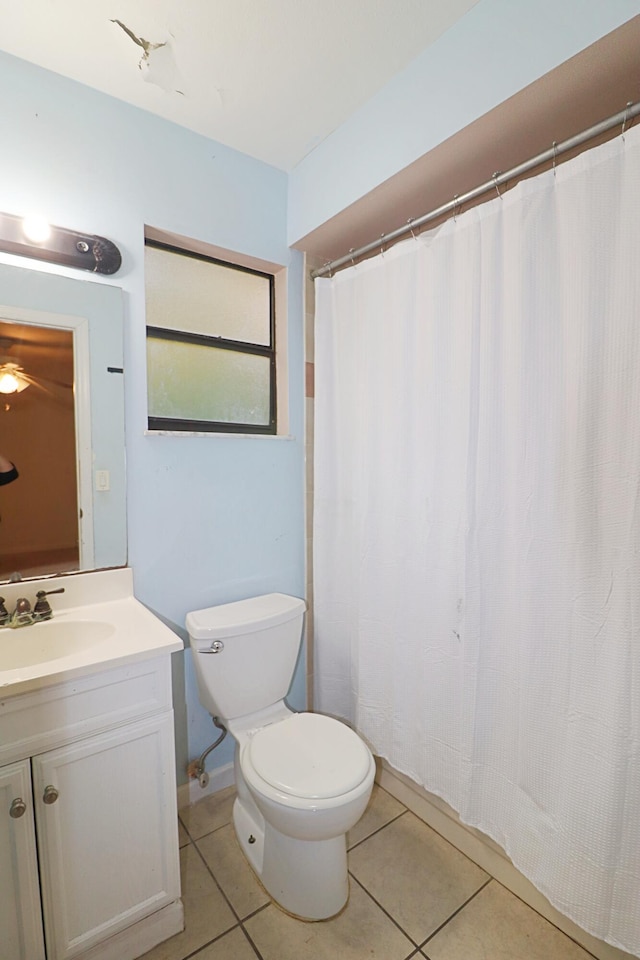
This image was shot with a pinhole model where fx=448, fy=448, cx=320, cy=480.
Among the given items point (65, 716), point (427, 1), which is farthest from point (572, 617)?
point (427, 1)

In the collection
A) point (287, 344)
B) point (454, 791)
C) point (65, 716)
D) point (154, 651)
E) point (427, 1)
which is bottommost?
point (454, 791)

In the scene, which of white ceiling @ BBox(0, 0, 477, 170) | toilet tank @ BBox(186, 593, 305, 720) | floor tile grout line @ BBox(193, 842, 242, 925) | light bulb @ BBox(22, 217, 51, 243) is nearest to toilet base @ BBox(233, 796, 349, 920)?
floor tile grout line @ BBox(193, 842, 242, 925)

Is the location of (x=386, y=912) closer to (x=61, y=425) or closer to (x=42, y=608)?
(x=42, y=608)

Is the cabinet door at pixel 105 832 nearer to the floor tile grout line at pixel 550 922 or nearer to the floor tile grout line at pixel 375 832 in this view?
the floor tile grout line at pixel 375 832

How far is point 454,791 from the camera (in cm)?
141

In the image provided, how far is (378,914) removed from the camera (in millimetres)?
1303

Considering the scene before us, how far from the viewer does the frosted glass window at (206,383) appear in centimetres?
168

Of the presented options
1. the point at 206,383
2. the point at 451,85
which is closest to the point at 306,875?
the point at 206,383

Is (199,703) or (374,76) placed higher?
(374,76)

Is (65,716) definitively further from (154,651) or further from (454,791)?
(454,791)

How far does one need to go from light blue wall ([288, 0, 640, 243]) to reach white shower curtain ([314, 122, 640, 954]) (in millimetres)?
222

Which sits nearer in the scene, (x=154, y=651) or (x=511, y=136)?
(x=154, y=651)

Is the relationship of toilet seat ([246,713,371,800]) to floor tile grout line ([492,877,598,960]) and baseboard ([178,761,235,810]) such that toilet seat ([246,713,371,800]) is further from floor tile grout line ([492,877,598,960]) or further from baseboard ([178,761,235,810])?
floor tile grout line ([492,877,598,960])

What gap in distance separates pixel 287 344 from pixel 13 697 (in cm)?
149
